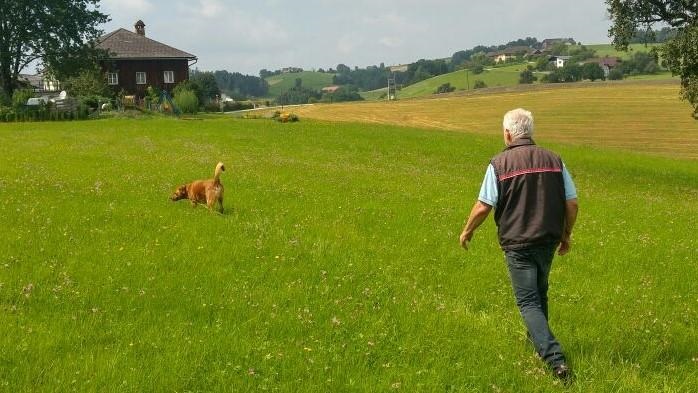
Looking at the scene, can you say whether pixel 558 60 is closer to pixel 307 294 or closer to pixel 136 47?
pixel 136 47

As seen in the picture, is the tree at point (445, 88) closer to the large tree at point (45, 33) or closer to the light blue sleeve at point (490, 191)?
the large tree at point (45, 33)

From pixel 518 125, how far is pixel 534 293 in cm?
179

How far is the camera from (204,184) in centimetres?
1369

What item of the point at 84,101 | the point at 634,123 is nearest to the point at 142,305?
the point at 84,101

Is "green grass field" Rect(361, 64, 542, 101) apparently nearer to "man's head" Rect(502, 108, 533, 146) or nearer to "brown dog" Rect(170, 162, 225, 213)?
"brown dog" Rect(170, 162, 225, 213)

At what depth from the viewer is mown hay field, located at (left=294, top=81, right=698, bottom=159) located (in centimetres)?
5669

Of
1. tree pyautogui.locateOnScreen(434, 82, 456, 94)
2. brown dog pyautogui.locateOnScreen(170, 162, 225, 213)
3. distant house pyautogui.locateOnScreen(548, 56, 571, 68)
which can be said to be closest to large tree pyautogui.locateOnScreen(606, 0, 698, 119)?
brown dog pyautogui.locateOnScreen(170, 162, 225, 213)

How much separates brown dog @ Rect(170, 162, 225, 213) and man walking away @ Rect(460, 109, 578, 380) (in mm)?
7613

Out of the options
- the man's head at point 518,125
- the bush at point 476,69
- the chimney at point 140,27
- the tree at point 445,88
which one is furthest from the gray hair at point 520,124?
the bush at point 476,69

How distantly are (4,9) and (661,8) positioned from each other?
5601 centimetres

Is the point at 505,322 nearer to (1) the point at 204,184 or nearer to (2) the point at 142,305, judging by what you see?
(2) the point at 142,305

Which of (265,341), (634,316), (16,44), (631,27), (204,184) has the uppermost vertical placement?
(16,44)

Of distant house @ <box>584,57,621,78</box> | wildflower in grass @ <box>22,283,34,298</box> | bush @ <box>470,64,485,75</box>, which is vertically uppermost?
bush @ <box>470,64,485,75</box>

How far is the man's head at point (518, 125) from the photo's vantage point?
631 centimetres
